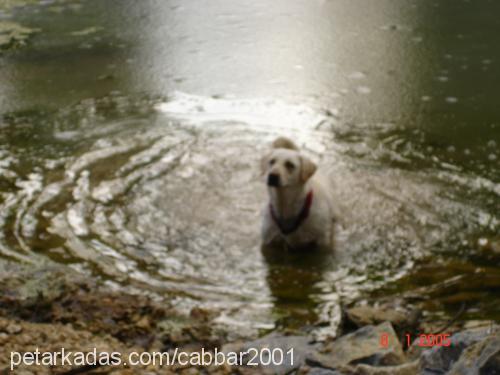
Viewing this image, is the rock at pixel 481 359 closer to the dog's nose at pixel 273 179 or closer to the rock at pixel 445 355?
the rock at pixel 445 355

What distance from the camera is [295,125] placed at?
7.18 meters

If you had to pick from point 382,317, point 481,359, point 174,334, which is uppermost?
point 481,359

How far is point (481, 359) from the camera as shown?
2533 millimetres

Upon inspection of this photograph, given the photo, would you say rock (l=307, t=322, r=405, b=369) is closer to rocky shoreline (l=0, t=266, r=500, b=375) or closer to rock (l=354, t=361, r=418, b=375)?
rocky shoreline (l=0, t=266, r=500, b=375)

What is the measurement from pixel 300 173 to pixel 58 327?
2008 mm

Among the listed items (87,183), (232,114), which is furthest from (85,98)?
(87,183)

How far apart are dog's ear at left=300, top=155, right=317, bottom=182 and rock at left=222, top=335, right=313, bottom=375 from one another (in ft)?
5.06

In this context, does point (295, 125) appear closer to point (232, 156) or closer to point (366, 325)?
point (232, 156)

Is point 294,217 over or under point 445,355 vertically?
under

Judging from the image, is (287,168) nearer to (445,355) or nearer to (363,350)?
(363,350)

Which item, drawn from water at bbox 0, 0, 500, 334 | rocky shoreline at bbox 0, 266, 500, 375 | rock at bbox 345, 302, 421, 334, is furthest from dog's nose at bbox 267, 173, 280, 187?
rock at bbox 345, 302, 421, 334

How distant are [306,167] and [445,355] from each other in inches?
95.9
